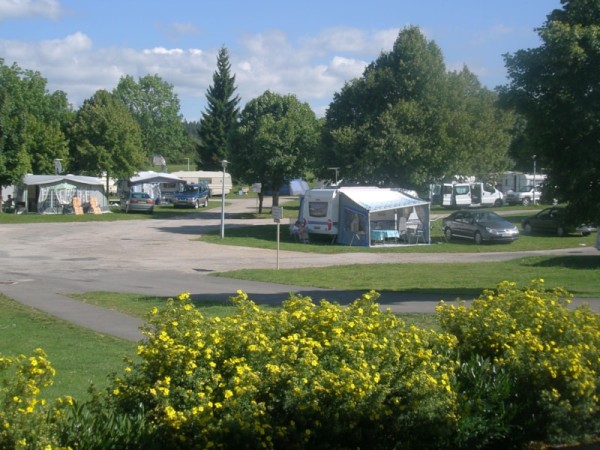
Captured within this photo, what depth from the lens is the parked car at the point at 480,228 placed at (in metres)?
37.8

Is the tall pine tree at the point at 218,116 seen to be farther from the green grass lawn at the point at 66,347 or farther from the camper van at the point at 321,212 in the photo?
the green grass lawn at the point at 66,347

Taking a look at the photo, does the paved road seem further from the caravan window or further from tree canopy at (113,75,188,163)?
tree canopy at (113,75,188,163)

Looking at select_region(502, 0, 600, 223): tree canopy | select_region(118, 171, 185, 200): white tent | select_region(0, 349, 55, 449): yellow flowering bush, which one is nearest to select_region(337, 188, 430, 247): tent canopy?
select_region(502, 0, 600, 223): tree canopy

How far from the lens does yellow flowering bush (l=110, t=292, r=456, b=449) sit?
4957mm

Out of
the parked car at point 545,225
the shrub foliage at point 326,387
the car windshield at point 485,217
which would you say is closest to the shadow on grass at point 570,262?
the car windshield at point 485,217

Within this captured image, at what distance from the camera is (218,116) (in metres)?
99.5

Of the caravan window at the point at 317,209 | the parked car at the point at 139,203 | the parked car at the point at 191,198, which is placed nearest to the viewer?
the caravan window at the point at 317,209

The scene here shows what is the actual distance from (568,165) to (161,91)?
94026 millimetres

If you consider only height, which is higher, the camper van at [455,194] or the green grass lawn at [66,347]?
the camper van at [455,194]

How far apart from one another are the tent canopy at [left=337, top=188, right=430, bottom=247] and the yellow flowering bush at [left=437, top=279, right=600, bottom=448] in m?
31.4

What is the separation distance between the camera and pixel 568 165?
17312mm

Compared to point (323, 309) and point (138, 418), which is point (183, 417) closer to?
point (138, 418)

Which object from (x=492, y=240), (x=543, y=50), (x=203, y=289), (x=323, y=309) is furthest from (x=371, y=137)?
(x=323, y=309)

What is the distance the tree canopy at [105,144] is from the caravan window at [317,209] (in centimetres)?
3171
